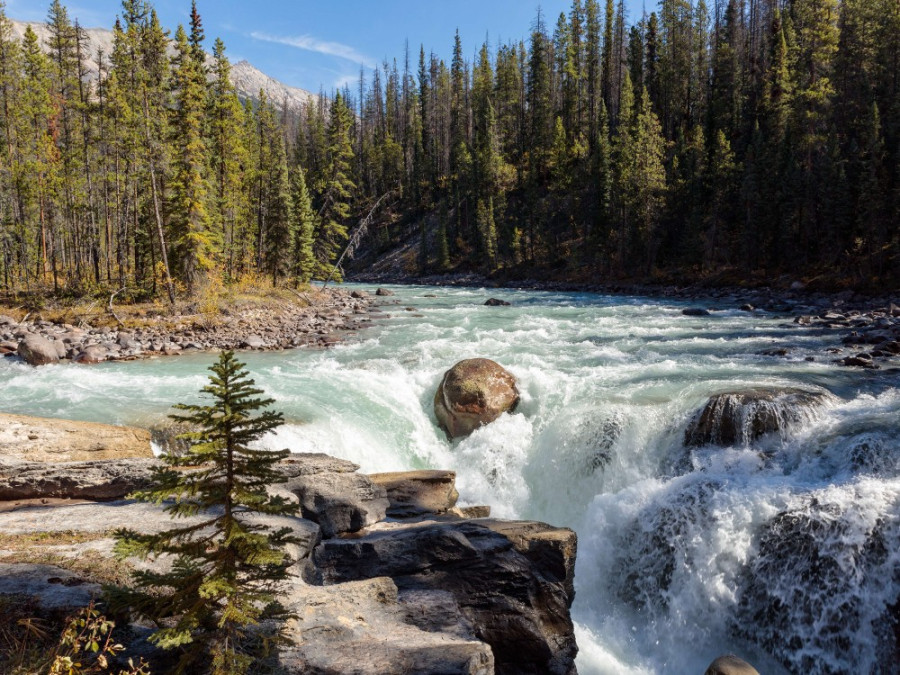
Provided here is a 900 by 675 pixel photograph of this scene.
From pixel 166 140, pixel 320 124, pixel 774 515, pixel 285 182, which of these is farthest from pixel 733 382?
pixel 320 124

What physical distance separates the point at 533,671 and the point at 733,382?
10558 mm

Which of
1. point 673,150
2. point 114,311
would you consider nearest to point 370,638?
point 114,311

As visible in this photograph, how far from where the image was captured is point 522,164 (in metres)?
76.9

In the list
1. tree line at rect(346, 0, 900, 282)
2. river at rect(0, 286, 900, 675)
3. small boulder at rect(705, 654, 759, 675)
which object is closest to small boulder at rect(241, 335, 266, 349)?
river at rect(0, 286, 900, 675)

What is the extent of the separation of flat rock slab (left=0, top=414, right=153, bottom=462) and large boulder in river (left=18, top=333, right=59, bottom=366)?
11.0 m

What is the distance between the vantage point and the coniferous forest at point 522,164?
2919 centimetres

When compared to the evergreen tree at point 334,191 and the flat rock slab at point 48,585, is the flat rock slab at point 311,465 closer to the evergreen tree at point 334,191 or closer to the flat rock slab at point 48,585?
the flat rock slab at point 48,585

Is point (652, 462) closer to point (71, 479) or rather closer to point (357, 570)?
point (357, 570)

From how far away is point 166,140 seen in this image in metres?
27.7

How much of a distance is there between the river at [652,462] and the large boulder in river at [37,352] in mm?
883

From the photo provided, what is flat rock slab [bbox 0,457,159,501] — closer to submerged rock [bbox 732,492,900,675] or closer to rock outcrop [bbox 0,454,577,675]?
rock outcrop [bbox 0,454,577,675]

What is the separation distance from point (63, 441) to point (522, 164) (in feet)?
249

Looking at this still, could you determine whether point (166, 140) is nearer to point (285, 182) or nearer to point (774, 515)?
point (285, 182)

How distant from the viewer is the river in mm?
7332
